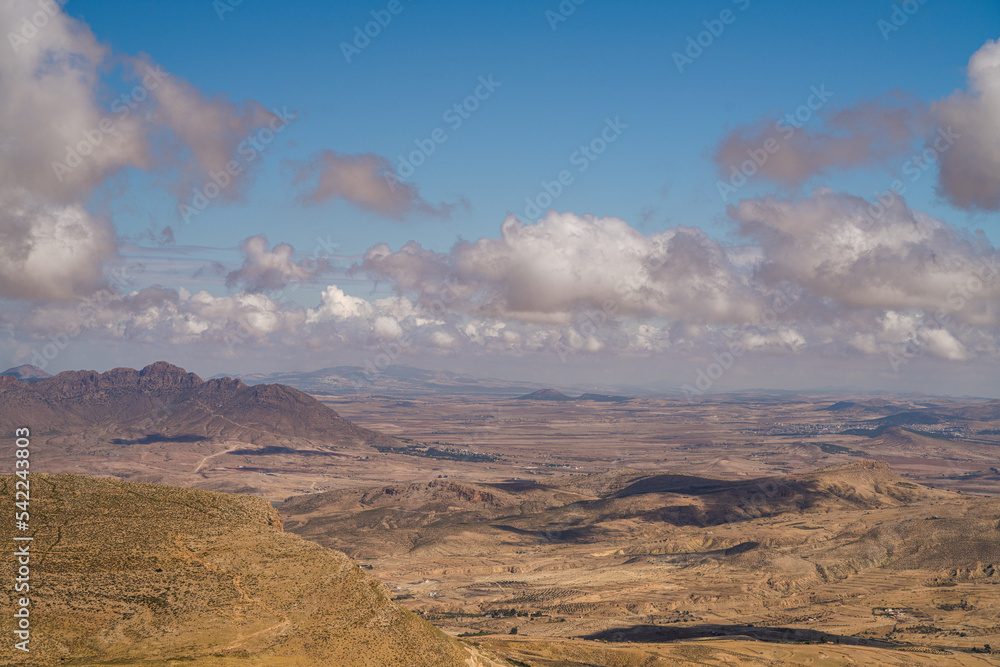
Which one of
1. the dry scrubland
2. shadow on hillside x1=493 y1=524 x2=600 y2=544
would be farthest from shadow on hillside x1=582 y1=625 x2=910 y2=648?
shadow on hillside x1=493 y1=524 x2=600 y2=544

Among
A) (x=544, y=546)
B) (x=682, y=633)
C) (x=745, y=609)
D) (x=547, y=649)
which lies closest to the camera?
(x=547, y=649)

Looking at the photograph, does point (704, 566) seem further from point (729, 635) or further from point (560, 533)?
point (729, 635)

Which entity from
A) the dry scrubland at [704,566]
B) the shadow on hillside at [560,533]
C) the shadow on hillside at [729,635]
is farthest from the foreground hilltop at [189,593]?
the shadow on hillside at [560,533]

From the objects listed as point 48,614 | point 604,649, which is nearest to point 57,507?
point 48,614

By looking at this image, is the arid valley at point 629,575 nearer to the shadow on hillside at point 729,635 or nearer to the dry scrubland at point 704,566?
the shadow on hillside at point 729,635

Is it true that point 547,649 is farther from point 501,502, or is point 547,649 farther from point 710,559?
point 501,502
